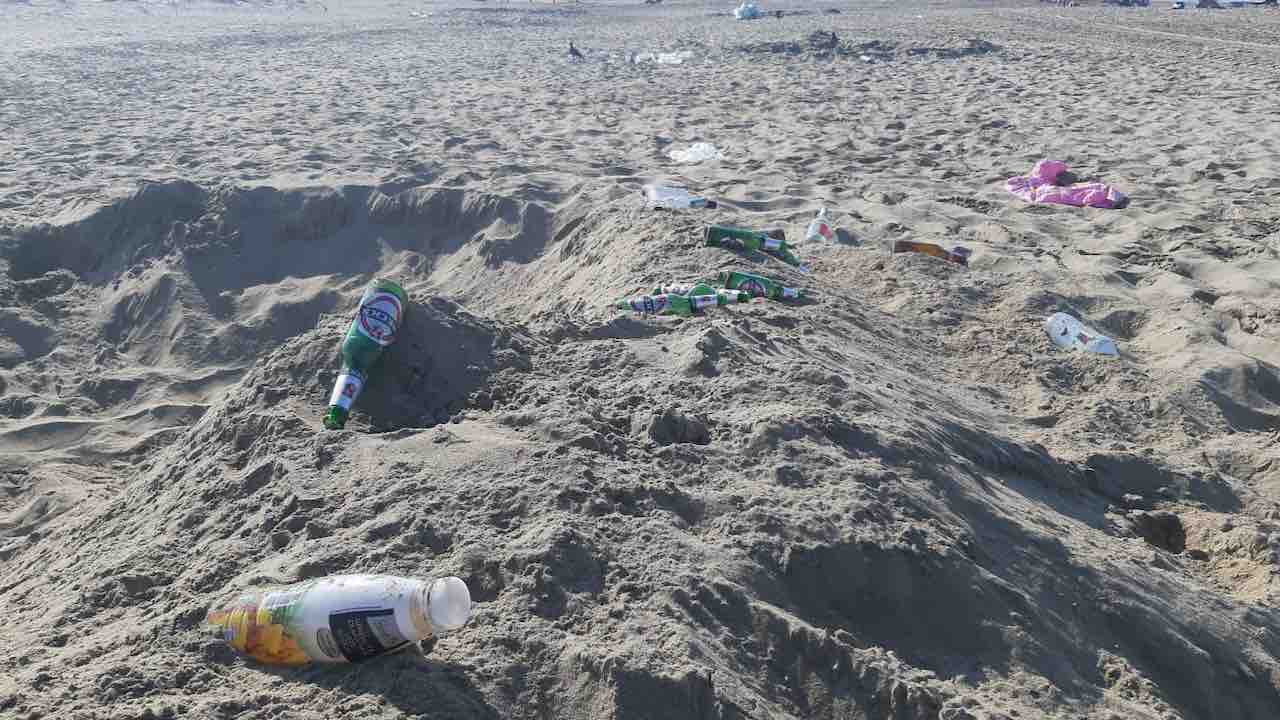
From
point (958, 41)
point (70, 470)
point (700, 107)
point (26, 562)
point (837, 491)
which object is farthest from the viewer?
point (958, 41)

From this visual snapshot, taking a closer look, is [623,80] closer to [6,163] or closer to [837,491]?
[6,163]

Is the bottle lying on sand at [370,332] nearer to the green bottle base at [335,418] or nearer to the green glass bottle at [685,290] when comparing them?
the green bottle base at [335,418]

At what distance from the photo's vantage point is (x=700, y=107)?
1134cm

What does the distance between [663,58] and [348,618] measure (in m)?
14.5

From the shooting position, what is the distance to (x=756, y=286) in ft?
15.3

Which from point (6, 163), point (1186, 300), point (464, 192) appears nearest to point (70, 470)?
point (464, 192)

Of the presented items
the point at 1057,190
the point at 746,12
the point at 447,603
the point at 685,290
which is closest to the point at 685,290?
the point at 685,290

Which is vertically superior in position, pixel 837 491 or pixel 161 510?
pixel 837 491

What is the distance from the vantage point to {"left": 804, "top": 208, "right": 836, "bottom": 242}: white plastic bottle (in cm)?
640

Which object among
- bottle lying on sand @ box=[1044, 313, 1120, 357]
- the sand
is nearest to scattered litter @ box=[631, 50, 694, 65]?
the sand

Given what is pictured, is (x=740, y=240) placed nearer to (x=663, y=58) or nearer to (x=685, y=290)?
(x=685, y=290)

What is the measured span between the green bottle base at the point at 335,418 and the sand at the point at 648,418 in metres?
0.06

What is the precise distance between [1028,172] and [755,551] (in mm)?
6511

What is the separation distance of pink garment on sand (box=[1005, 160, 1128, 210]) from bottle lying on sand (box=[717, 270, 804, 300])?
11.7ft
